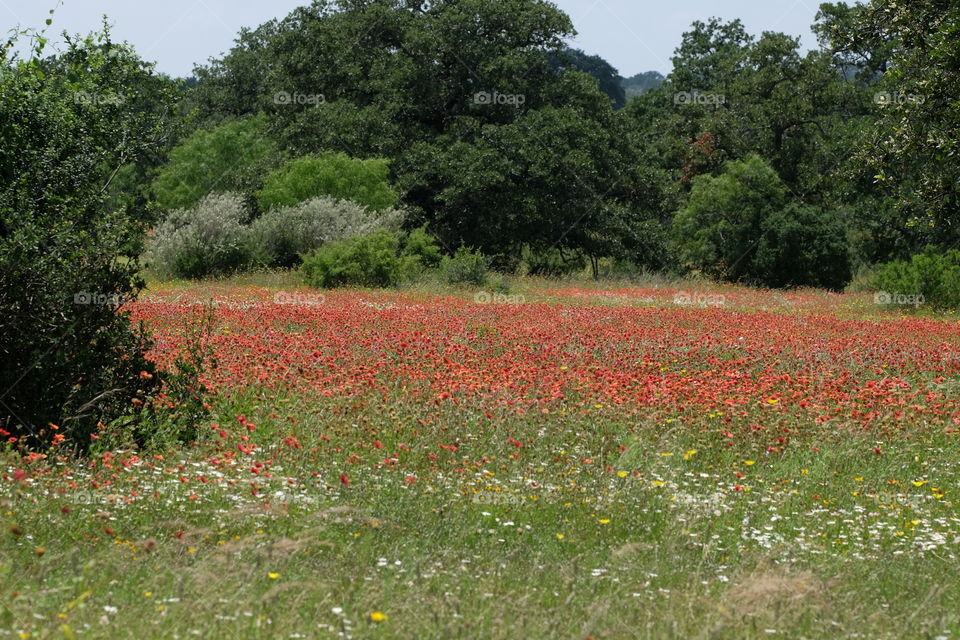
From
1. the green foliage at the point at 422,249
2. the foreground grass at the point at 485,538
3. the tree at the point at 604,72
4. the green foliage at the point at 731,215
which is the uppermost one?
the tree at the point at 604,72

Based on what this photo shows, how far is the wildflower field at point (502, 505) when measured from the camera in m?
4.06

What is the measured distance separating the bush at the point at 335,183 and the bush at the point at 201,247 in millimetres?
4115

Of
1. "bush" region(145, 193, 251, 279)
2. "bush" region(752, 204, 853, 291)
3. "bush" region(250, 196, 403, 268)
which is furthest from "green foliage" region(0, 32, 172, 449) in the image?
"bush" region(752, 204, 853, 291)

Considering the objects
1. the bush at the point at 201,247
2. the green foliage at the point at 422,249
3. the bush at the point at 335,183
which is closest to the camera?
the bush at the point at 201,247

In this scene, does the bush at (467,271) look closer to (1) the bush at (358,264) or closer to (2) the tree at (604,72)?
(1) the bush at (358,264)

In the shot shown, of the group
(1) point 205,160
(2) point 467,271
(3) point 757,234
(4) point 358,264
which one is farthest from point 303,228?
(1) point 205,160

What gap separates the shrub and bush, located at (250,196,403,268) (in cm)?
289

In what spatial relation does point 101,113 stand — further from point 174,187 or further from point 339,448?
point 174,187

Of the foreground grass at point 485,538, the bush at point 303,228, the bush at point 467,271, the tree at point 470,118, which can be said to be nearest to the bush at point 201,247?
the bush at point 303,228

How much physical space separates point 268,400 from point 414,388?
1.43 metres

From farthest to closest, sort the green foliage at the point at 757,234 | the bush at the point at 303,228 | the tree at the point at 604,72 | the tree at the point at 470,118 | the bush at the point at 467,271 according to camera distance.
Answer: the tree at the point at 604,72
the tree at the point at 470,118
the green foliage at the point at 757,234
the bush at the point at 303,228
the bush at the point at 467,271

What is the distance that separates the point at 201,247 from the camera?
30062 millimetres

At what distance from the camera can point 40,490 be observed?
18.1 ft

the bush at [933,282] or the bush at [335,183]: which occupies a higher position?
the bush at [335,183]
